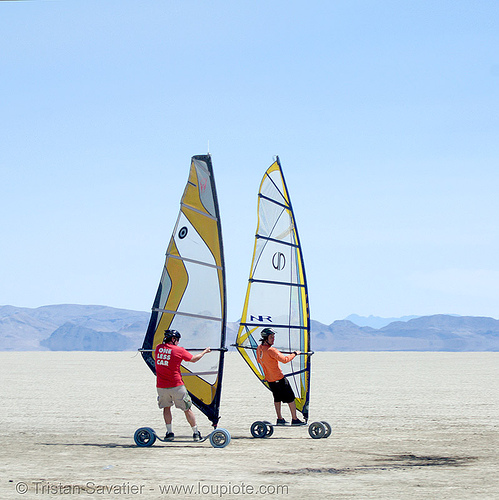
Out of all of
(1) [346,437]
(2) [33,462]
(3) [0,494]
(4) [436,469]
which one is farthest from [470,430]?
(3) [0,494]

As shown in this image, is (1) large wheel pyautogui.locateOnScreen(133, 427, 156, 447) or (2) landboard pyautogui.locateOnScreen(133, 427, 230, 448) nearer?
(2) landboard pyautogui.locateOnScreen(133, 427, 230, 448)

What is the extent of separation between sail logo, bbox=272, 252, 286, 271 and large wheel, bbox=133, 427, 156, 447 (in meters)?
3.52

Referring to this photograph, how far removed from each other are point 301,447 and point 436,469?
2270mm

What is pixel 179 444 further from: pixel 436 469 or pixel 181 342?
pixel 436 469

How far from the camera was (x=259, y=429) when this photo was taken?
1116 cm

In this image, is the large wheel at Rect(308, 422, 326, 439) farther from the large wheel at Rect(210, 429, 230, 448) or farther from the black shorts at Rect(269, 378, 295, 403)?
the large wheel at Rect(210, 429, 230, 448)

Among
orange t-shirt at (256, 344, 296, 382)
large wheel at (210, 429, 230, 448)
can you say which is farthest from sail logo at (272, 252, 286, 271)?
large wheel at (210, 429, 230, 448)

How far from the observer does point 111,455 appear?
9.41 metres

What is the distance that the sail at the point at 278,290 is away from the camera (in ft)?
40.3

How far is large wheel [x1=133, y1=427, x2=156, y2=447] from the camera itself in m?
10.1

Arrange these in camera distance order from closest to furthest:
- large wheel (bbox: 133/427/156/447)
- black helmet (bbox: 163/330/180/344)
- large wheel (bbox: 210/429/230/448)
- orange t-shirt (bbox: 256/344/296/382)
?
large wheel (bbox: 210/429/230/448) → large wheel (bbox: 133/427/156/447) → black helmet (bbox: 163/330/180/344) → orange t-shirt (bbox: 256/344/296/382)

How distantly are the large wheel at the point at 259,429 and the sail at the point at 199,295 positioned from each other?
1.80 feet

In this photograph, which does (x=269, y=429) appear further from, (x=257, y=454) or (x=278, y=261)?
(x=278, y=261)

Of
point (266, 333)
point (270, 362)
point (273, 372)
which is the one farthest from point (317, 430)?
point (266, 333)
